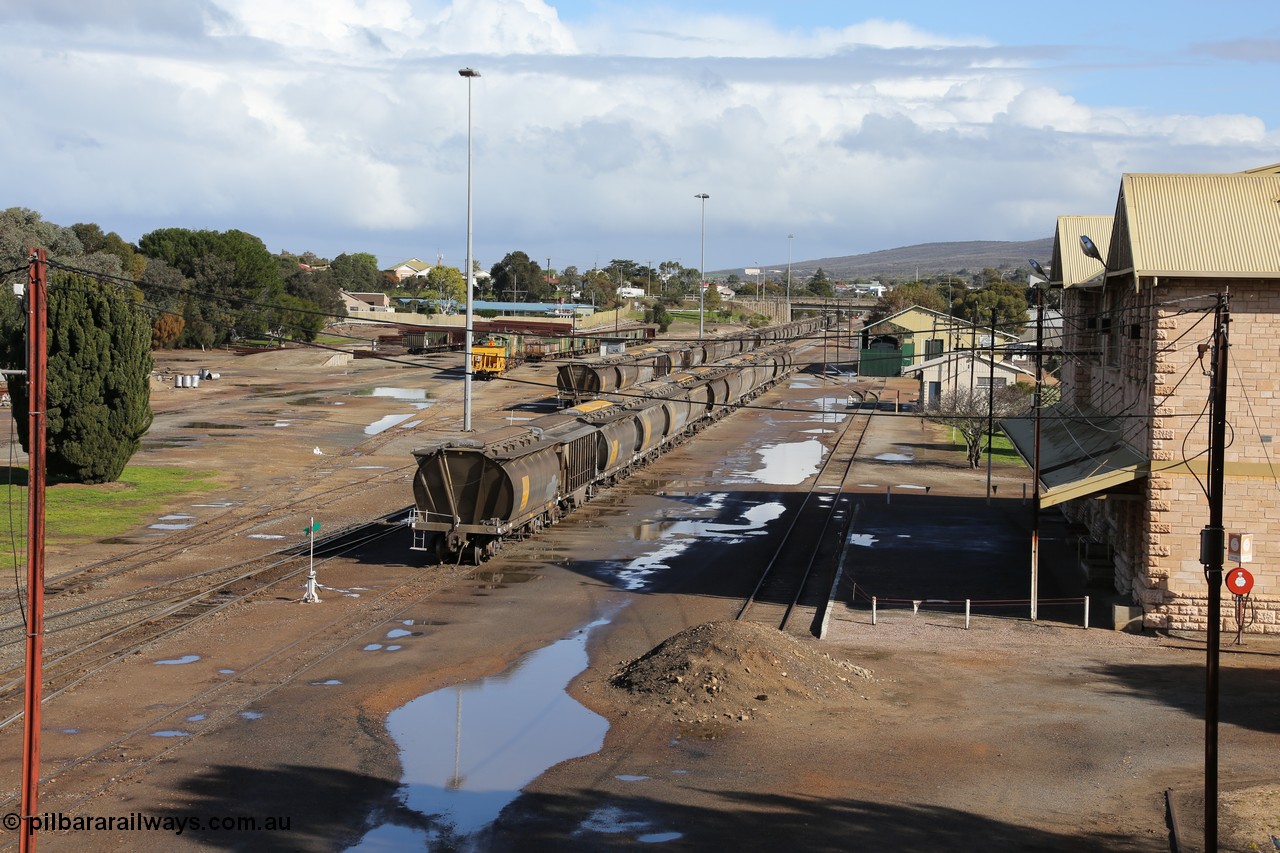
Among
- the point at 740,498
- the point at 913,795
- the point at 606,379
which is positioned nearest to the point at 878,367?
the point at 606,379

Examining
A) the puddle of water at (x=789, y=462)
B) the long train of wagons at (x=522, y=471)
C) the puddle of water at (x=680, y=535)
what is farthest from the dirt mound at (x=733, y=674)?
the puddle of water at (x=789, y=462)

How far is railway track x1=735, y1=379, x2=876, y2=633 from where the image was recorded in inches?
1156

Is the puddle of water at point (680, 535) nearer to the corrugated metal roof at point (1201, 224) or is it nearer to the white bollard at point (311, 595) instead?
the white bollard at point (311, 595)

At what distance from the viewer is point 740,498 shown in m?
47.1

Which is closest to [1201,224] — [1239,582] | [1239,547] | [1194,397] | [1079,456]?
[1194,397]

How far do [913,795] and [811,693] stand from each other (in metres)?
4.69

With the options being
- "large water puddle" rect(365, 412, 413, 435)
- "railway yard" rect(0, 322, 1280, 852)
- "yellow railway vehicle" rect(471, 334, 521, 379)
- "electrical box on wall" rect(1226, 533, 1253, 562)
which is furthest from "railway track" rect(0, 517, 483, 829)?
"yellow railway vehicle" rect(471, 334, 521, 379)

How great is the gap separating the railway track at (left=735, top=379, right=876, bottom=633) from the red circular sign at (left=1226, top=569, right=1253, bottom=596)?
8612 millimetres

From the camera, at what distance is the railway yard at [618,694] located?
16.5m

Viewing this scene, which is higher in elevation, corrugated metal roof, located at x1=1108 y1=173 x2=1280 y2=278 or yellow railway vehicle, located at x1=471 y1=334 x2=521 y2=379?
corrugated metal roof, located at x1=1108 y1=173 x2=1280 y2=278

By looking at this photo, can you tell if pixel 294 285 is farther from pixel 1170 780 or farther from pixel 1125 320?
pixel 1170 780

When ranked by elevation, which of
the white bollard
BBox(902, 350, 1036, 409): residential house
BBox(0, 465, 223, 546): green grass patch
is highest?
BBox(902, 350, 1036, 409): residential house

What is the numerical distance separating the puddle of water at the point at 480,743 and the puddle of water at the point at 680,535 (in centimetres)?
837

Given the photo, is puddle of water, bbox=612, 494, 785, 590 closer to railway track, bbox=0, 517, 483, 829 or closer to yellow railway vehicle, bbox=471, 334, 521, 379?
railway track, bbox=0, 517, 483, 829
